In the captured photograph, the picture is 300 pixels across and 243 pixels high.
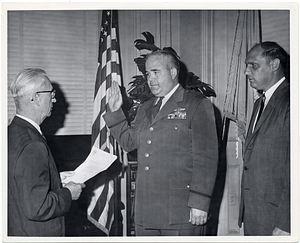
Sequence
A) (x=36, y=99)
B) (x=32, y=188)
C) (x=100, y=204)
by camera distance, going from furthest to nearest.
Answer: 1. (x=100, y=204)
2. (x=36, y=99)
3. (x=32, y=188)

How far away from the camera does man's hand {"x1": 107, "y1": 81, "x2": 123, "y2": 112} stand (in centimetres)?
212

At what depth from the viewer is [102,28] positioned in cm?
211

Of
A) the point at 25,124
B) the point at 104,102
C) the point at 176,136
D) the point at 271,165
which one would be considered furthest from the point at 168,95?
the point at 25,124

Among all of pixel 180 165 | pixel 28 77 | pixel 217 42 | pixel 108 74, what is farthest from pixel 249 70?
pixel 28 77

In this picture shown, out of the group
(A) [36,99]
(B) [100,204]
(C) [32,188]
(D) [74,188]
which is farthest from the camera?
(B) [100,204]

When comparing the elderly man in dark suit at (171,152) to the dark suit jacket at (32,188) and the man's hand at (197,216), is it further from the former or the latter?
the dark suit jacket at (32,188)

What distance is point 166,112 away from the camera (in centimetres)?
209

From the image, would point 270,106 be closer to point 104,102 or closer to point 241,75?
point 241,75

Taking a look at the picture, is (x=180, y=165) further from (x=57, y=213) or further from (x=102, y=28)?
(x=102, y=28)

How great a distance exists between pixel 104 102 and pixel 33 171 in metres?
0.58

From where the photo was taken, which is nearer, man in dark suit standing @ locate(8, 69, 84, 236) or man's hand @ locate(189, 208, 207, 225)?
man in dark suit standing @ locate(8, 69, 84, 236)

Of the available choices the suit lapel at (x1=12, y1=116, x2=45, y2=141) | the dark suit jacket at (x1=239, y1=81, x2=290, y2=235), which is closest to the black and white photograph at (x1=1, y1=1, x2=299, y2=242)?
the dark suit jacket at (x1=239, y1=81, x2=290, y2=235)

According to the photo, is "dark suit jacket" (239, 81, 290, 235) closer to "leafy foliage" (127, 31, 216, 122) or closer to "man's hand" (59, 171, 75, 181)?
"leafy foliage" (127, 31, 216, 122)

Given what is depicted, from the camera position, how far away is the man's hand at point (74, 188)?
79.2 inches
